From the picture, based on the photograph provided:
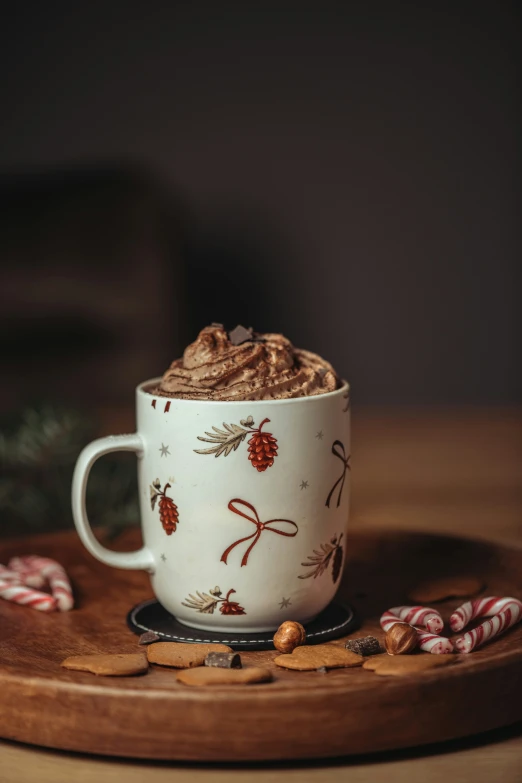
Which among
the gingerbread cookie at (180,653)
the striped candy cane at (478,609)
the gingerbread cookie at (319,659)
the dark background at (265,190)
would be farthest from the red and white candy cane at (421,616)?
the dark background at (265,190)

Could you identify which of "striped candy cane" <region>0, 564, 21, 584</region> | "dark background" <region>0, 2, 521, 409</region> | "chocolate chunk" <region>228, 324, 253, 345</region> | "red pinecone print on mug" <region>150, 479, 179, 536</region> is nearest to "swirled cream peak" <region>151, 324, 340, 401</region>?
"chocolate chunk" <region>228, 324, 253, 345</region>

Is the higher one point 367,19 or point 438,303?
point 367,19

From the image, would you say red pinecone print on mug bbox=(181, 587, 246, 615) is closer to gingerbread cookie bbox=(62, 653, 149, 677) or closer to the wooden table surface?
gingerbread cookie bbox=(62, 653, 149, 677)

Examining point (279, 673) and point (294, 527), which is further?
point (294, 527)

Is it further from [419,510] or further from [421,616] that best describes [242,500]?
[419,510]

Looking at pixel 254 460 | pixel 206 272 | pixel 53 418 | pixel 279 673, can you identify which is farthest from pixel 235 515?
pixel 206 272

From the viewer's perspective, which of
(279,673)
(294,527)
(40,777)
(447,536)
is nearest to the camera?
(40,777)

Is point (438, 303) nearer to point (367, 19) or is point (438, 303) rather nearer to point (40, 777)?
point (367, 19)
